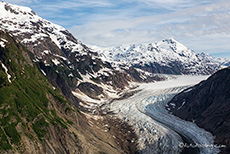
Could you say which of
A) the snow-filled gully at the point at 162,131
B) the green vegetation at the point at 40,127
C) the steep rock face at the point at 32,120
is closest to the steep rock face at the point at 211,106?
the snow-filled gully at the point at 162,131

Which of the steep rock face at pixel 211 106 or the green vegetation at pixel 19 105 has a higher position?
the green vegetation at pixel 19 105

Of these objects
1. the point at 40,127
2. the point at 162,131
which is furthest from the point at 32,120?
the point at 162,131

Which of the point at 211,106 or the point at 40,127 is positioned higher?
the point at 40,127

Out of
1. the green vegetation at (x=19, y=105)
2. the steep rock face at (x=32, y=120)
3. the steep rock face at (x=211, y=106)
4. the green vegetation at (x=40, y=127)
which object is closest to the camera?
the green vegetation at (x=19, y=105)

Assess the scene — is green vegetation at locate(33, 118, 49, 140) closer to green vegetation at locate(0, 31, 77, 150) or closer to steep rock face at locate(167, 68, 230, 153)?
green vegetation at locate(0, 31, 77, 150)

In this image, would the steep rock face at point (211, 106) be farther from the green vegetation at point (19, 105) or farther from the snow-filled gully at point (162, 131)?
the green vegetation at point (19, 105)

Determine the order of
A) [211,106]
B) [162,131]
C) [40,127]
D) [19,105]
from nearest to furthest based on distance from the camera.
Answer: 1. [40,127]
2. [19,105]
3. [162,131]
4. [211,106]

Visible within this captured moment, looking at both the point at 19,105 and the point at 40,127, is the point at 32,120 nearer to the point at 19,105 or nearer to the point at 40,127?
the point at 40,127

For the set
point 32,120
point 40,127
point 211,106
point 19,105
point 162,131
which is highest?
point 19,105
